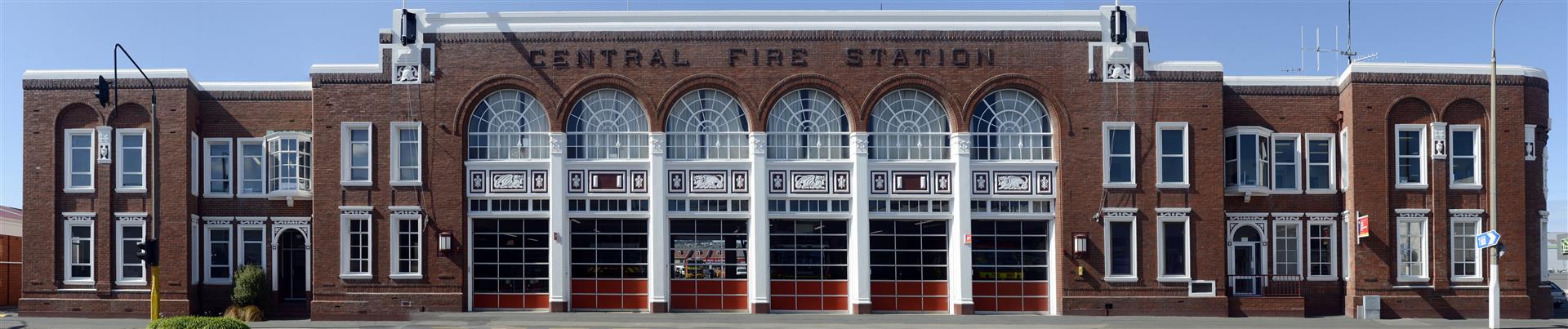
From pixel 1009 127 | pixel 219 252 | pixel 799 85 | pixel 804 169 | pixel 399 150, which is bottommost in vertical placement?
pixel 219 252

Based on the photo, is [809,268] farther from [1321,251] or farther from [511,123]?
[1321,251]

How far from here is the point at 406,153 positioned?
Answer: 3017 cm

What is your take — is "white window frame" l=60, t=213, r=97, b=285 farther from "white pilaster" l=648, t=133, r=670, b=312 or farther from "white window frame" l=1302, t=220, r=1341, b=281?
"white window frame" l=1302, t=220, r=1341, b=281

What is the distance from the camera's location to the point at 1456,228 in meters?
30.3

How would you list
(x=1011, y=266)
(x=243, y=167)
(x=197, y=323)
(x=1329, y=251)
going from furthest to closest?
(x=243, y=167) → (x=1329, y=251) → (x=1011, y=266) → (x=197, y=323)

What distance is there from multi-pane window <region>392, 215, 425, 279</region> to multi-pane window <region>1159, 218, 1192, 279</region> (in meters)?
17.1

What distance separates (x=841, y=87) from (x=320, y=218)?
40.8 feet

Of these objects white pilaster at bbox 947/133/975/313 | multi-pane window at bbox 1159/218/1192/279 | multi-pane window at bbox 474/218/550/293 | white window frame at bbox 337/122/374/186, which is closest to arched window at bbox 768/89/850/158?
white pilaster at bbox 947/133/975/313

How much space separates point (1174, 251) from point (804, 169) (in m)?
8.82

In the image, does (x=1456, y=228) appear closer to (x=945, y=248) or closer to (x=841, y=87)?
(x=945, y=248)

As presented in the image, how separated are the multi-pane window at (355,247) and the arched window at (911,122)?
11957 millimetres

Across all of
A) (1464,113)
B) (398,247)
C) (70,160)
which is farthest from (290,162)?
(1464,113)

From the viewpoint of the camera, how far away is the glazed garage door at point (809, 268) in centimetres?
3066

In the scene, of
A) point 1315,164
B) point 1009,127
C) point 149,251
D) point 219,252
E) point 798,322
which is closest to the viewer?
point 149,251
